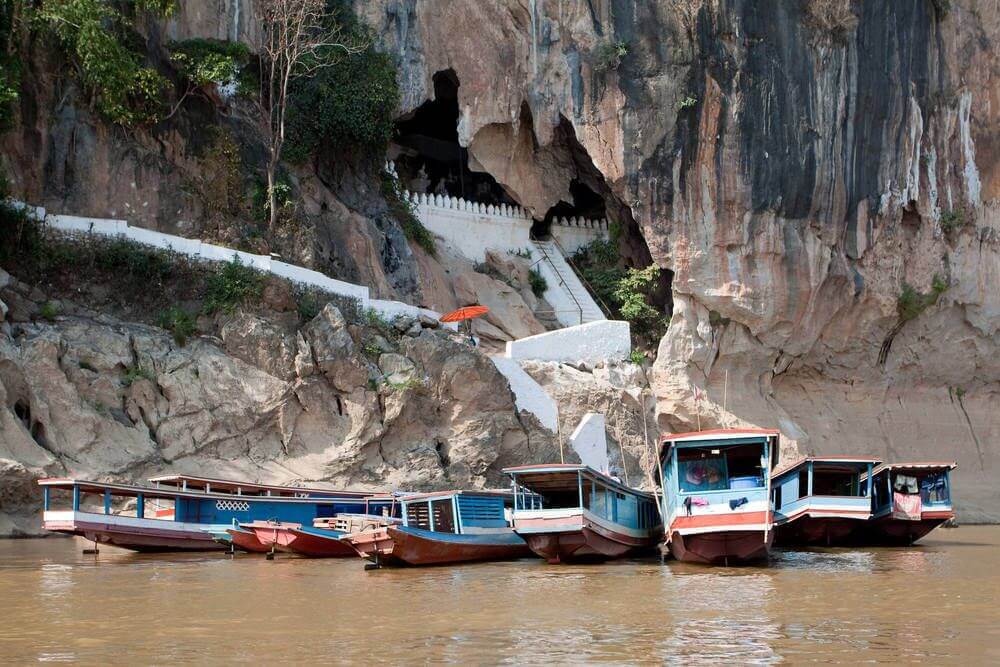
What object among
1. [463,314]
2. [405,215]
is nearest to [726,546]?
[463,314]

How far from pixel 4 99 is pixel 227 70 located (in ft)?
17.7

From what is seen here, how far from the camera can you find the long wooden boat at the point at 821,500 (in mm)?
23531

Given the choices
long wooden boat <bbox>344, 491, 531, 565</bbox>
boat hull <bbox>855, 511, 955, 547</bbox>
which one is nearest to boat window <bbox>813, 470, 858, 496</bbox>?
boat hull <bbox>855, 511, 955, 547</bbox>

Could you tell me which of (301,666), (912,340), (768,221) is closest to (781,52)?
(768,221)

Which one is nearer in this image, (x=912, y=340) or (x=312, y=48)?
(x=312, y=48)

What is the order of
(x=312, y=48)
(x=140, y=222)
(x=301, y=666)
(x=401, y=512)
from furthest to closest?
(x=312, y=48)
(x=140, y=222)
(x=401, y=512)
(x=301, y=666)

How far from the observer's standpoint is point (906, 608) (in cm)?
1419

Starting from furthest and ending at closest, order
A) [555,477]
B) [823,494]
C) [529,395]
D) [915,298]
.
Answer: [915,298] < [529,395] < [823,494] < [555,477]

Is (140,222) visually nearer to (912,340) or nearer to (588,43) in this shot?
(588,43)

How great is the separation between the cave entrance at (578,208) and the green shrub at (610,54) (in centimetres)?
520

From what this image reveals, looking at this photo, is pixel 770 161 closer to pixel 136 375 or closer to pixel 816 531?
pixel 816 531

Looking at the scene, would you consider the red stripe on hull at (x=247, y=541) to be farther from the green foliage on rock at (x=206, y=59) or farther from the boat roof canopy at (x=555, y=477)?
the green foliage on rock at (x=206, y=59)

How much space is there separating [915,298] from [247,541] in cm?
2153

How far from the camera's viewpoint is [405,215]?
3247 cm
